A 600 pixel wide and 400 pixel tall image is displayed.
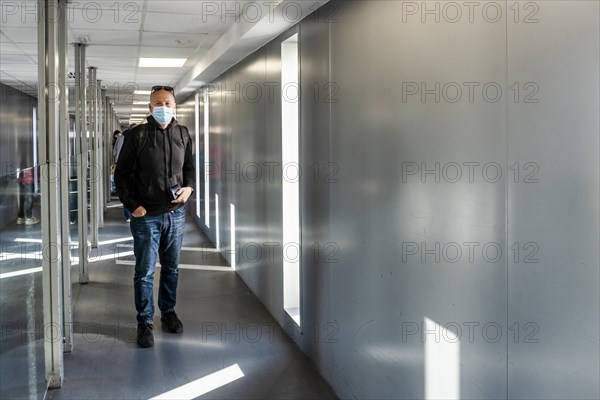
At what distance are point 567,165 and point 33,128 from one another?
14676 mm

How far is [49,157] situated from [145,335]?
1465 millimetres

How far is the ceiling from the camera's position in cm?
409

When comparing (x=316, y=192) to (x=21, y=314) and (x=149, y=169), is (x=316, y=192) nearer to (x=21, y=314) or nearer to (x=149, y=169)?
(x=149, y=169)

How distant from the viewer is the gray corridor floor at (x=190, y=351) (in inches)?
126

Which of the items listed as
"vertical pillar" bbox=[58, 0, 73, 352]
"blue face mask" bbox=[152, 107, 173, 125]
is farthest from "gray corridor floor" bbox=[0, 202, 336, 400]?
"blue face mask" bbox=[152, 107, 173, 125]

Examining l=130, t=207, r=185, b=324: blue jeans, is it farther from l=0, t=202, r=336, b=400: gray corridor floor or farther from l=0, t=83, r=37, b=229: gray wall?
l=0, t=83, r=37, b=229: gray wall

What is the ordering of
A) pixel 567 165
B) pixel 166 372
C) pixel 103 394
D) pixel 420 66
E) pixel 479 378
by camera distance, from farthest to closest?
1. pixel 166 372
2. pixel 103 394
3. pixel 420 66
4. pixel 479 378
5. pixel 567 165

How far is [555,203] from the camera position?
4.93 feet

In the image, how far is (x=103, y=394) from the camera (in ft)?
10.3

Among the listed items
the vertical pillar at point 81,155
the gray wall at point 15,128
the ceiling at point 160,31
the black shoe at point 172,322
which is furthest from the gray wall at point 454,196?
the gray wall at point 15,128

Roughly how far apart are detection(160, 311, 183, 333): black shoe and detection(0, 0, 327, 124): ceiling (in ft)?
7.28

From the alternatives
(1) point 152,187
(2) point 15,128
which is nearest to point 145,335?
(1) point 152,187

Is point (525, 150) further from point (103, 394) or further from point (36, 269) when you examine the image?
point (103, 394)

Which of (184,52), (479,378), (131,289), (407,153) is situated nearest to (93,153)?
(184,52)
